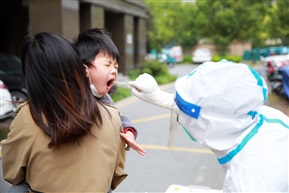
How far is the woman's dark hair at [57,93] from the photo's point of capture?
1346 mm

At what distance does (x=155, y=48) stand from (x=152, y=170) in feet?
105

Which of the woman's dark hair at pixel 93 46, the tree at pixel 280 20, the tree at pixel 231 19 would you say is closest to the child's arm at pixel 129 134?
the woman's dark hair at pixel 93 46

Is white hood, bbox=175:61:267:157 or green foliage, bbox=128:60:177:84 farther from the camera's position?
green foliage, bbox=128:60:177:84

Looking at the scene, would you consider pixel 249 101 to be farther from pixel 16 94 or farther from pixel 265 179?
pixel 16 94

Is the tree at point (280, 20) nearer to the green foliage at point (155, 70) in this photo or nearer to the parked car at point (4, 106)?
the green foliage at point (155, 70)

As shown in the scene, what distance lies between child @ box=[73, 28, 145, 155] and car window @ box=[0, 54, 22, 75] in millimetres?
7587

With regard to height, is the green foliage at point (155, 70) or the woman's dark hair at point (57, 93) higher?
the woman's dark hair at point (57, 93)

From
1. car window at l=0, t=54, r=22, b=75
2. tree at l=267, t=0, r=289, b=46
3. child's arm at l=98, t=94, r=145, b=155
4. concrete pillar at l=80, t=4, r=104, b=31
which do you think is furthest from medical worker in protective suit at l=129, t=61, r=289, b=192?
tree at l=267, t=0, r=289, b=46

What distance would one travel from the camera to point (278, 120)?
5.05 ft

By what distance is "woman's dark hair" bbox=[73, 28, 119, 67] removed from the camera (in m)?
1.82

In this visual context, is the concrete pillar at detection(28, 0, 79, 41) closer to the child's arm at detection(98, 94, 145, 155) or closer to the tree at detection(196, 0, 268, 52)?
the child's arm at detection(98, 94, 145, 155)

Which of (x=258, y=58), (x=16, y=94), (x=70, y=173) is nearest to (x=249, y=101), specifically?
(x=70, y=173)

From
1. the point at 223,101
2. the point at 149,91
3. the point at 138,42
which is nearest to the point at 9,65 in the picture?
the point at 149,91

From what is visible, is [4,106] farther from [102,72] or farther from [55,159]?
[55,159]
